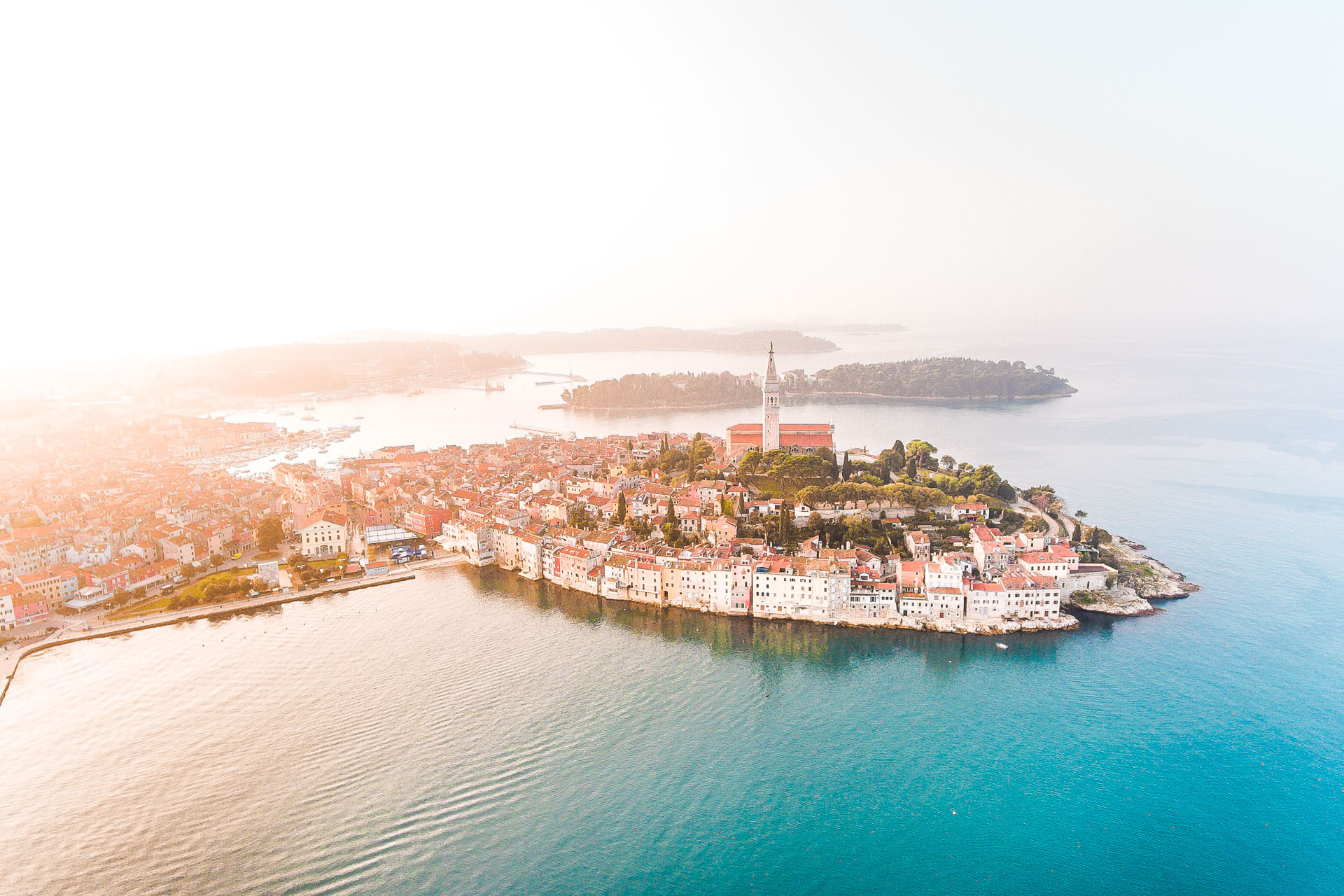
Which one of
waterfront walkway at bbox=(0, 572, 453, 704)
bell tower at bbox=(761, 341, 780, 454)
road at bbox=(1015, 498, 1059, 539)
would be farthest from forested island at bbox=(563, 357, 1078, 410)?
waterfront walkway at bbox=(0, 572, 453, 704)

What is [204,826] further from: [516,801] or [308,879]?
[516,801]

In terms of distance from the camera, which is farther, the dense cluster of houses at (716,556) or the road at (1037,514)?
the road at (1037,514)

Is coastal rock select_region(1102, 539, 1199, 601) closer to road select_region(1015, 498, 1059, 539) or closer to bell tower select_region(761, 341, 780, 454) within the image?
road select_region(1015, 498, 1059, 539)

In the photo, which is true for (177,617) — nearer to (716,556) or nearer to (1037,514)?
(716,556)

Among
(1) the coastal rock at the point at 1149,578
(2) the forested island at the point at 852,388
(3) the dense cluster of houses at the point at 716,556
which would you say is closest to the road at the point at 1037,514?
(1) the coastal rock at the point at 1149,578

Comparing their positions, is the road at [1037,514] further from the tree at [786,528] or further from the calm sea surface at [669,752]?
the tree at [786,528]

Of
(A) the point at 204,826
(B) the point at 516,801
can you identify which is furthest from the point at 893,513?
(A) the point at 204,826

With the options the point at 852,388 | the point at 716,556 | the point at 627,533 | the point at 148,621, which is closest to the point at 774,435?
the point at 627,533
